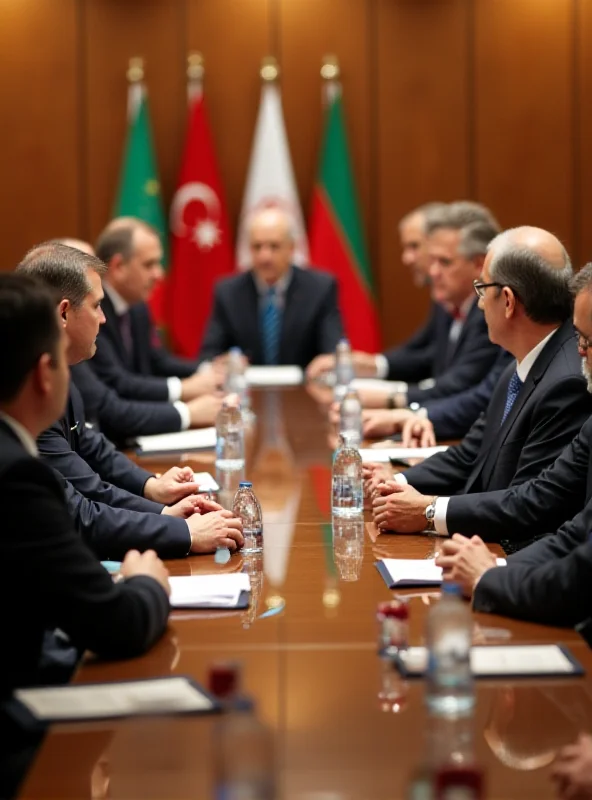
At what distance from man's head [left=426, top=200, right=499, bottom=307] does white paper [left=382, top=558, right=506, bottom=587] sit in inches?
105

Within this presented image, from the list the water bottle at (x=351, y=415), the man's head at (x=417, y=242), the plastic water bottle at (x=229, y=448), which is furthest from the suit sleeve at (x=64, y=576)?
the man's head at (x=417, y=242)

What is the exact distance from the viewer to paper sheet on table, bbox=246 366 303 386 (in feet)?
23.2

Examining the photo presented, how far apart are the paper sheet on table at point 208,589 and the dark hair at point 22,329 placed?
665 millimetres

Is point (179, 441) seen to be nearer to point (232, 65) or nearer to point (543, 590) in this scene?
point (543, 590)

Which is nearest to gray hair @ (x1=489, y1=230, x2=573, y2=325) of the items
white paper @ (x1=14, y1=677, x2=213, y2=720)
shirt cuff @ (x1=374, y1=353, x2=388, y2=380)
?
white paper @ (x1=14, y1=677, x2=213, y2=720)

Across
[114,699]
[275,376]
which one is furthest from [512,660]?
Result: [275,376]

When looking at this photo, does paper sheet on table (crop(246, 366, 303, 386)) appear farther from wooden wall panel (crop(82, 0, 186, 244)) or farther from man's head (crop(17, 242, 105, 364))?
man's head (crop(17, 242, 105, 364))

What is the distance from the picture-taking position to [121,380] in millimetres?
6043

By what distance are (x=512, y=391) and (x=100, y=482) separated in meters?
1.33

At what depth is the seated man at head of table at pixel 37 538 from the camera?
85.5 inches

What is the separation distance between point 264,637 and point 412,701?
43 centimetres

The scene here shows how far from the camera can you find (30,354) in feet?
7.34

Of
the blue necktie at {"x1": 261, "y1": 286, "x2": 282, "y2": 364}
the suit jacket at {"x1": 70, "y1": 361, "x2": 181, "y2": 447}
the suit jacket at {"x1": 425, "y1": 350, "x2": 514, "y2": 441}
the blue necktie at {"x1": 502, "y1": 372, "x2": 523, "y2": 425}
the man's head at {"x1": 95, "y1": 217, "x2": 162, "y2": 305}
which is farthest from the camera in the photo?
the blue necktie at {"x1": 261, "y1": 286, "x2": 282, "y2": 364}

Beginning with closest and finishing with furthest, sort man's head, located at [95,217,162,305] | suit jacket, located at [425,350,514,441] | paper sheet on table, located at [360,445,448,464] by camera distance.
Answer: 1. paper sheet on table, located at [360,445,448,464]
2. suit jacket, located at [425,350,514,441]
3. man's head, located at [95,217,162,305]
